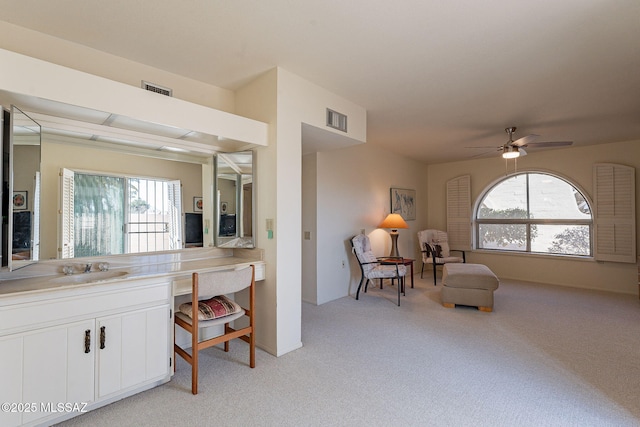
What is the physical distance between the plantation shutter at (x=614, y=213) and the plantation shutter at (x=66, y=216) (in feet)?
23.3

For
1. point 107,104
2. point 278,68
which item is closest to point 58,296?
point 107,104

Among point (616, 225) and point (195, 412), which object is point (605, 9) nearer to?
point (195, 412)

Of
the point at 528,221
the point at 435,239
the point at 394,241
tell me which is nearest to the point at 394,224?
the point at 394,241

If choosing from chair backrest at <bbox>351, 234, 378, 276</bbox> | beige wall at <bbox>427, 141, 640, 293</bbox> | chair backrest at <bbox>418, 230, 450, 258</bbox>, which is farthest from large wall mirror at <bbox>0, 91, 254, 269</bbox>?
beige wall at <bbox>427, 141, 640, 293</bbox>

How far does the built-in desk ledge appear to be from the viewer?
185 centimetres

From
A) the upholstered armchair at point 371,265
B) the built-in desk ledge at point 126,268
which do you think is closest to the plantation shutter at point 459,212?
the upholstered armchair at point 371,265

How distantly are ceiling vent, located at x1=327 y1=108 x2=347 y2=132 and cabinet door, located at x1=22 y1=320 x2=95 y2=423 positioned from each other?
2598 mm

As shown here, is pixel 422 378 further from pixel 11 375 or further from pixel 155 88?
pixel 155 88

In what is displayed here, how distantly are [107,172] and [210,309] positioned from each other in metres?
1.43

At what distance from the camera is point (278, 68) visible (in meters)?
2.63

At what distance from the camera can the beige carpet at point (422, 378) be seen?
184 cm

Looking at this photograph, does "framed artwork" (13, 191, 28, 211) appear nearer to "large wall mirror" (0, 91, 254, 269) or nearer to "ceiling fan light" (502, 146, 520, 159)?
"large wall mirror" (0, 91, 254, 269)

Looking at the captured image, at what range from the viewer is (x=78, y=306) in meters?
1.79

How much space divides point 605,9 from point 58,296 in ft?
12.5
